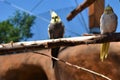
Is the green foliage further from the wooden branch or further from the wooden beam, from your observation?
the wooden branch

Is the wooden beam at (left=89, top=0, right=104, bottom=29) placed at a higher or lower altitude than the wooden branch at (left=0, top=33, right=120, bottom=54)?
higher

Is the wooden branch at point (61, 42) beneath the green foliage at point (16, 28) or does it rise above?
beneath

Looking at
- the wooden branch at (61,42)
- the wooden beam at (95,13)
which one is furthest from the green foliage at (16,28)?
the wooden branch at (61,42)

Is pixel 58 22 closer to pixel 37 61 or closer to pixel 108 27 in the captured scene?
pixel 37 61

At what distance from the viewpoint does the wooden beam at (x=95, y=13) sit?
4.27 meters

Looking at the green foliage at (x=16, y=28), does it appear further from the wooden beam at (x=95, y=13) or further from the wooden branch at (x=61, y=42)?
the wooden branch at (x=61, y=42)

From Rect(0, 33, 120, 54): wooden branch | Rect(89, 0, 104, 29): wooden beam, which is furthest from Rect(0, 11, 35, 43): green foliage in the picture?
Rect(0, 33, 120, 54): wooden branch

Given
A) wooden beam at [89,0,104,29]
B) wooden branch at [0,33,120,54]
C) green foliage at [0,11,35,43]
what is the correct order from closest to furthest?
wooden branch at [0,33,120,54]
wooden beam at [89,0,104,29]
green foliage at [0,11,35,43]

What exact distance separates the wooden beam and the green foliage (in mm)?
4533

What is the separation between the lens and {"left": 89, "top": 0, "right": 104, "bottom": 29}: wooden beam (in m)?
4.27

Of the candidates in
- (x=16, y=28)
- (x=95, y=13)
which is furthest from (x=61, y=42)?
(x=16, y=28)

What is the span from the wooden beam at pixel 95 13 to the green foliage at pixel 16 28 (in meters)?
4.53

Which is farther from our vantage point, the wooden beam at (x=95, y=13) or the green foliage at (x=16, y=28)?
the green foliage at (x=16, y=28)

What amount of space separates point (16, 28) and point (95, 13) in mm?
5002
